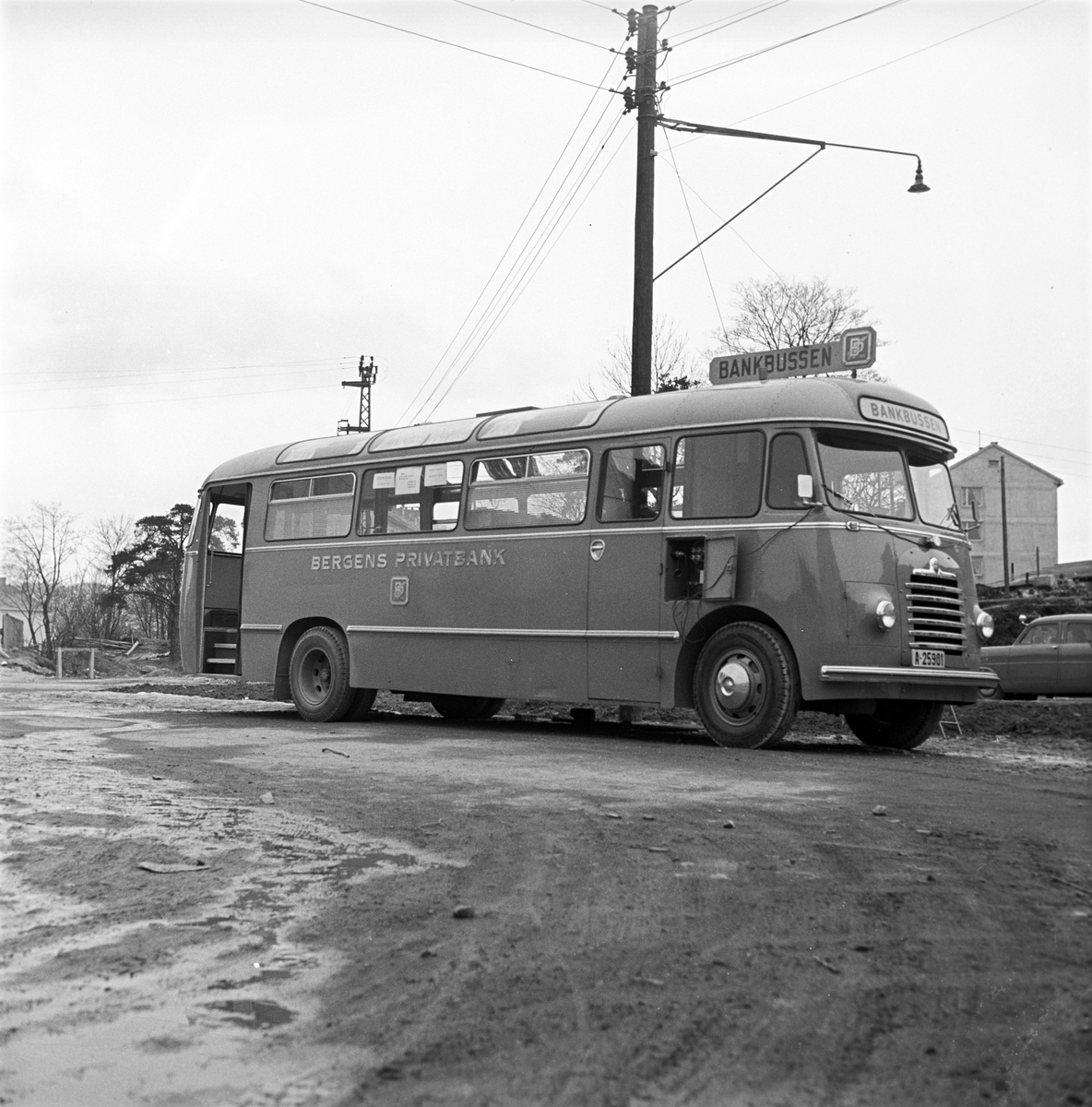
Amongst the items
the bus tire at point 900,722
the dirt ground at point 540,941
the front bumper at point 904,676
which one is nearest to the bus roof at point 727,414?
the front bumper at point 904,676

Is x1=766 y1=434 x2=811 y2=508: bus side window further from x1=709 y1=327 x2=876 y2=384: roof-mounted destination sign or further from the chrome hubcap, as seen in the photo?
the chrome hubcap

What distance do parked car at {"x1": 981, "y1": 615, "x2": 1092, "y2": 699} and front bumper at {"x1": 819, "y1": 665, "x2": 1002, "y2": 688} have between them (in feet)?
41.4

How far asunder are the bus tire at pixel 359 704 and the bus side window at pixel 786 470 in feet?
18.3

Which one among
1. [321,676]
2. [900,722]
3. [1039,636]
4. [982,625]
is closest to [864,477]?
[982,625]

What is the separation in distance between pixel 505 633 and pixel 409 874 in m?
8.40

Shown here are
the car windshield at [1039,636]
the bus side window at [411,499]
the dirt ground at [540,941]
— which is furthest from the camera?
the car windshield at [1039,636]

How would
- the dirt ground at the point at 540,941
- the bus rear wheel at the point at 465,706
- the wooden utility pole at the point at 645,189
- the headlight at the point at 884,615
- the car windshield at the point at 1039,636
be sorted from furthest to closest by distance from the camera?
1. the car windshield at the point at 1039,636
2. the wooden utility pole at the point at 645,189
3. the bus rear wheel at the point at 465,706
4. the headlight at the point at 884,615
5. the dirt ground at the point at 540,941

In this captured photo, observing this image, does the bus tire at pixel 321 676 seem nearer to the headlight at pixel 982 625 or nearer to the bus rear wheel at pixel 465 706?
the bus rear wheel at pixel 465 706

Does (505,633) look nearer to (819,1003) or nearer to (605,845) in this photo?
(605,845)

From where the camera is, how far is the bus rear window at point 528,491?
1339 centimetres

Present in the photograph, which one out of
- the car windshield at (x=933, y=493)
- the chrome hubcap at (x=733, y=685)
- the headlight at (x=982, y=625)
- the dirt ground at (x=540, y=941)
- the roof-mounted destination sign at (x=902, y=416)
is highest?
the roof-mounted destination sign at (x=902, y=416)

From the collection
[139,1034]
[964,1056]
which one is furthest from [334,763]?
[964,1056]

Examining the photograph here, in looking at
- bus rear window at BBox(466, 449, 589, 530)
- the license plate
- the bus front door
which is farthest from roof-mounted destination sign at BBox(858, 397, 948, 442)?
bus rear window at BBox(466, 449, 589, 530)

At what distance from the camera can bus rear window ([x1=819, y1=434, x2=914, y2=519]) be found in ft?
38.8
